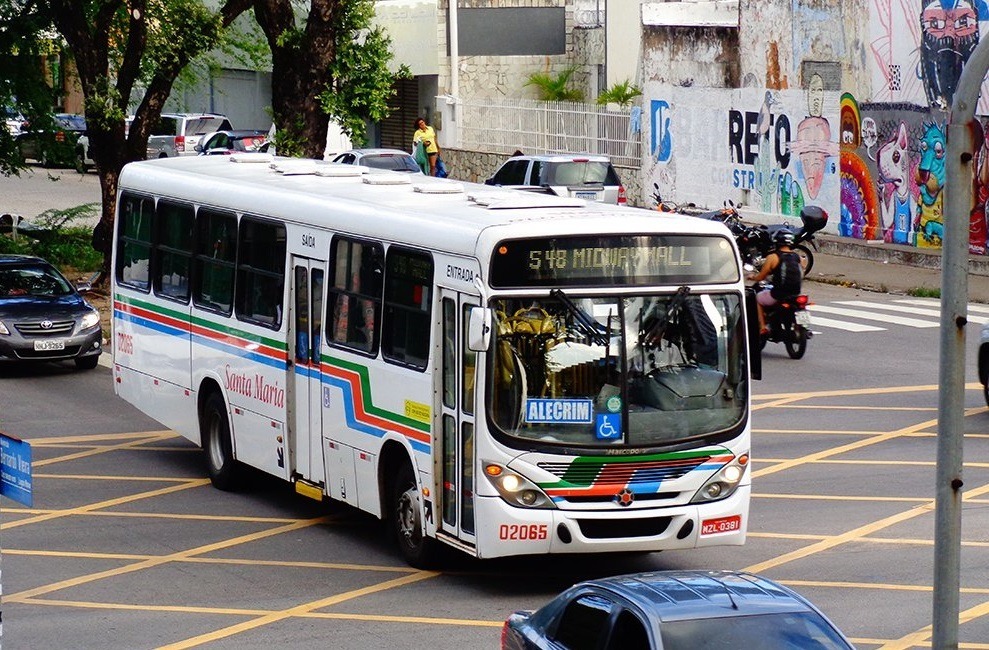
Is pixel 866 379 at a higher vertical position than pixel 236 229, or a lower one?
lower

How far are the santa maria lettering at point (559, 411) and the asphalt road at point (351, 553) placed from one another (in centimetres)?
133

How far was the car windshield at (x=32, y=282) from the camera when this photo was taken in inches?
933

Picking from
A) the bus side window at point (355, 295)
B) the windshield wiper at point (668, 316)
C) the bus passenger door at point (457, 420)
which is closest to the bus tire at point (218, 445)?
the bus side window at point (355, 295)

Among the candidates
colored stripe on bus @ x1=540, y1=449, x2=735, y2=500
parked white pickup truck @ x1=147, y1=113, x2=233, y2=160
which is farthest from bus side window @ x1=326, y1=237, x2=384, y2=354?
parked white pickup truck @ x1=147, y1=113, x2=233, y2=160

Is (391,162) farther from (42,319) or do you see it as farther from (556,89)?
(42,319)

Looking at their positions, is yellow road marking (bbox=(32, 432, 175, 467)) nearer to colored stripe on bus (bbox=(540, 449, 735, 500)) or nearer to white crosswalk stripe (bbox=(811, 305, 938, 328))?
colored stripe on bus (bbox=(540, 449, 735, 500))

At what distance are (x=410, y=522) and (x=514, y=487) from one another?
1.54 m

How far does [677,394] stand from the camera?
1191cm

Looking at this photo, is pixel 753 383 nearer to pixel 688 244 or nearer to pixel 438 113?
pixel 688 244

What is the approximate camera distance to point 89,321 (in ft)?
76.5

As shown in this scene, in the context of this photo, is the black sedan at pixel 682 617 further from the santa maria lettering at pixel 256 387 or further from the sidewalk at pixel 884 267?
the sidewalk at pixel 884 267

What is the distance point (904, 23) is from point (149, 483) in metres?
19.9

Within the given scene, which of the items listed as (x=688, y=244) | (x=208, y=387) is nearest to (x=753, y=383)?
(x=208, y=387)

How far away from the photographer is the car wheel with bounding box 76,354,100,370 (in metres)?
23.5
